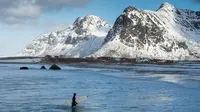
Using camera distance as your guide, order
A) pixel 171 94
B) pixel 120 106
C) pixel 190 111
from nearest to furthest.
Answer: pixel 190 111 → pixel 120 106 → pixel 171 94

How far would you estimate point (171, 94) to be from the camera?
62250mm

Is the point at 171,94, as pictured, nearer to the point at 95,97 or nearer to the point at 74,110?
the point at 95,97

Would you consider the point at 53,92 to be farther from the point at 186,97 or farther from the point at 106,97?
the point at 186,97

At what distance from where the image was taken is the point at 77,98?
170 ft

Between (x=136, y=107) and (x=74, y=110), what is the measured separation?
6.99 metres

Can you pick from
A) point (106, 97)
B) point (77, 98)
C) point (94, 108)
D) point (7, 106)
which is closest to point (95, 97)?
point (106, 97)

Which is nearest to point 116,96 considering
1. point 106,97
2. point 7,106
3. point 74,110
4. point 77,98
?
point 106,97

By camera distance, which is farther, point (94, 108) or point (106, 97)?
point (106, 97)

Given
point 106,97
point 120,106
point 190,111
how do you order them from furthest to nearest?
1. point 106,97
2. point 120,106
3. point 190,111

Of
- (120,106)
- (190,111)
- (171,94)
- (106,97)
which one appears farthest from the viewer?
(171,94)

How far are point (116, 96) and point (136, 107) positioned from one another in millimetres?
11122

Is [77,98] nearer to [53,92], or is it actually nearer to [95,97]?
[95,97]

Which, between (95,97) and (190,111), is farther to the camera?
(95,97)

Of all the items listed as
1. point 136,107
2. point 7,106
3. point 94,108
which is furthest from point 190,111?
point 7,106
